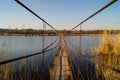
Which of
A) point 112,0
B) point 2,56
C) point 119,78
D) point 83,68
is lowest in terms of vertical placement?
point 83,68

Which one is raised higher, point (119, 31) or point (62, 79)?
point (119, 31)

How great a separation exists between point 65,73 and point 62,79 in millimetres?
569

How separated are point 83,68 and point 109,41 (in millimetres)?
2208

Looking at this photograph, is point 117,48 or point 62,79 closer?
point 62,79

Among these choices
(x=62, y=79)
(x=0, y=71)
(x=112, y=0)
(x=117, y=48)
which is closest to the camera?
(x=112, y=0)

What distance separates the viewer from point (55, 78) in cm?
449

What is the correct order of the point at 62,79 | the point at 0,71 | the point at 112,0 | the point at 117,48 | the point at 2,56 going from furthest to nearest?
the point at 117,48 → the point at 0,71 → the point at 2,56 → the point at 62,79 → the point at 112,0

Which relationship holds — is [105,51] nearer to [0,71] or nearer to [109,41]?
[109,41]

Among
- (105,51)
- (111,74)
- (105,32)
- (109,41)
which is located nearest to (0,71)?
(111,74)

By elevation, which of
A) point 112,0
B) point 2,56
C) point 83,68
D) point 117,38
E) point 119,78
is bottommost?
point 83,68

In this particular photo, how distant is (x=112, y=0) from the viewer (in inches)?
59.1

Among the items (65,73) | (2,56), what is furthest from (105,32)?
(2,56)

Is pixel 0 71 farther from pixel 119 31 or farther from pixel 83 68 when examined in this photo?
pixel 83 68

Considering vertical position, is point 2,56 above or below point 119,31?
below
